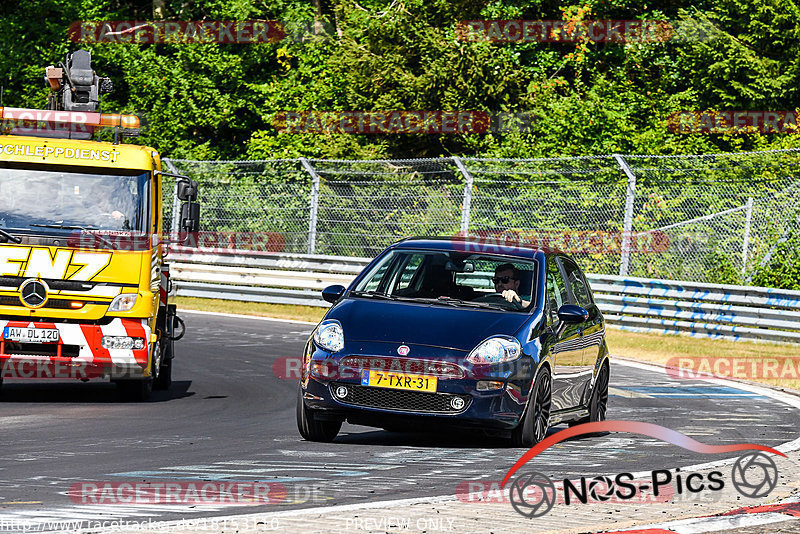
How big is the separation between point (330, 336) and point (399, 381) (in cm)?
65

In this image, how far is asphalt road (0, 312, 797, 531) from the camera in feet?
24.9

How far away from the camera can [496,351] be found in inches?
381

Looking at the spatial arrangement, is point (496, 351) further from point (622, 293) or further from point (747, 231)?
point (622, 293)

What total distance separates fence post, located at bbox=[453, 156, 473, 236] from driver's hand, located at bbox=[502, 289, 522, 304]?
13.6 m

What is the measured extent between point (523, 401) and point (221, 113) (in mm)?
29116

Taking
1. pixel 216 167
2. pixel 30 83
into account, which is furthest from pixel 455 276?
pixel 30 83

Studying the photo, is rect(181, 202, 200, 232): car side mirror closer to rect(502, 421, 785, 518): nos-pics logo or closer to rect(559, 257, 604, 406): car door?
rect(559, 257, 604, 406): car door

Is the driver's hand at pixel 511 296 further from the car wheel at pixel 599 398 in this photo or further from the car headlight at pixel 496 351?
the car wheel at pixel 599 398

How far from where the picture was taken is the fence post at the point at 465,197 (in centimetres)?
2417

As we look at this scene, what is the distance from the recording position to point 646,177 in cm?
2319

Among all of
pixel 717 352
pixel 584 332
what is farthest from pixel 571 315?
pixel 717 352

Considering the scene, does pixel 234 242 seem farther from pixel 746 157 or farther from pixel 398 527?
pixel 398 527

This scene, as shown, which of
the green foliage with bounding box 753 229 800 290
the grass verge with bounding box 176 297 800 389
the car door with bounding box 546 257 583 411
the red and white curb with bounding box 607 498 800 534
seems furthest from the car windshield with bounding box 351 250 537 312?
the green foliage with bounding box 753 229 800 290

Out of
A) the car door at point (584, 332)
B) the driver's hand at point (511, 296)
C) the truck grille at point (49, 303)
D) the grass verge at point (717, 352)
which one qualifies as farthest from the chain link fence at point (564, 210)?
the truck grille at point (49, 303)
